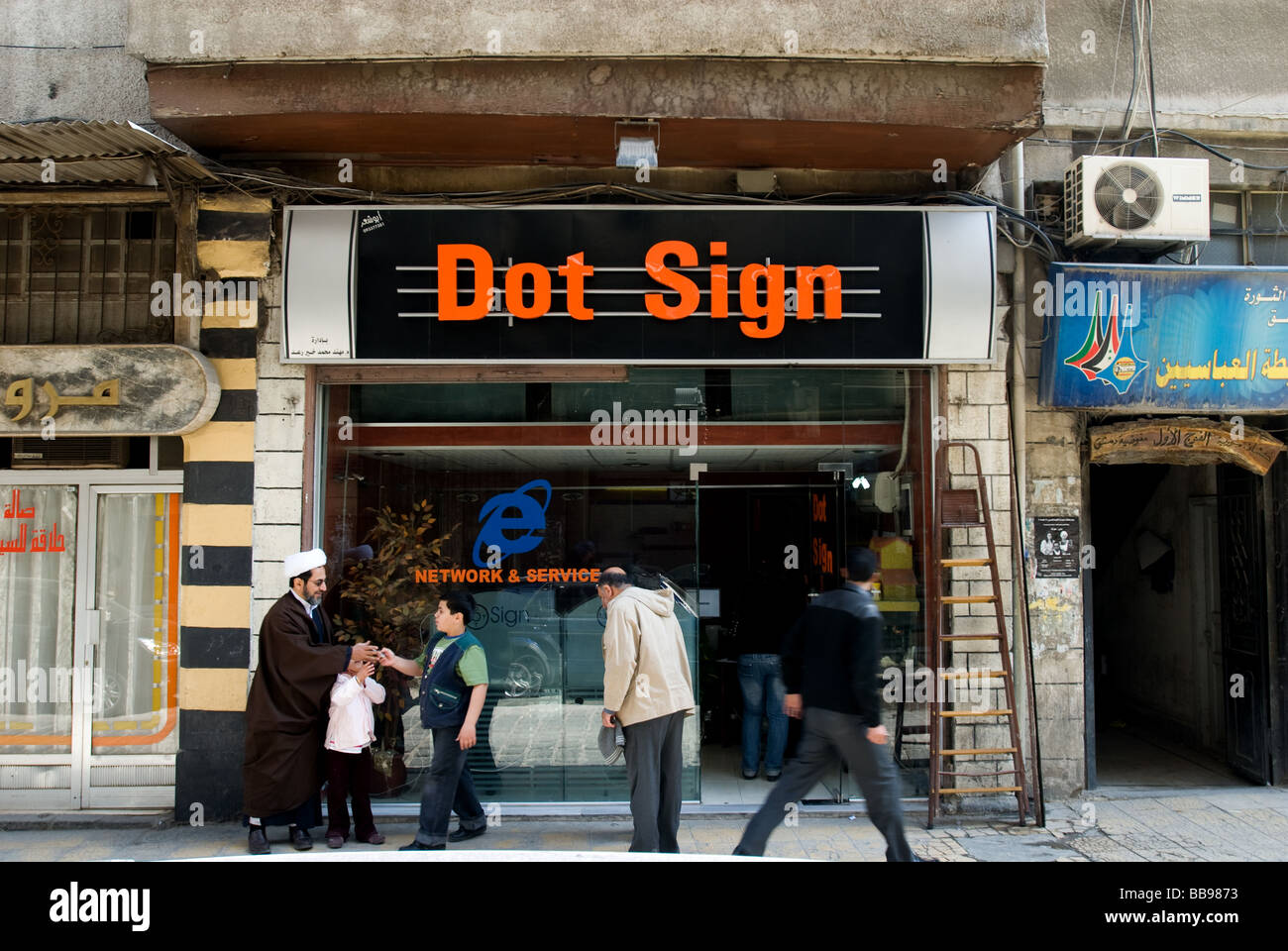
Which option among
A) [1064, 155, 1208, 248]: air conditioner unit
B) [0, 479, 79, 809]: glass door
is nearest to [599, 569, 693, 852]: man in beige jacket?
[1064, 155, 1208, 248]: air conditioner unit

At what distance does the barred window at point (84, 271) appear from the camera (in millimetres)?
7172

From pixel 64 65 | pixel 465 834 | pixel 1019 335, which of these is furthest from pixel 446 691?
pixel 64 65

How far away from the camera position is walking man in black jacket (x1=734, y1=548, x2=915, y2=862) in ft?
16.1

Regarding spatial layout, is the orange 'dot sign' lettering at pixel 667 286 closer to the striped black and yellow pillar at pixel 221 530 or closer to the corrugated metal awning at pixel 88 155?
the striped black and yellow pillar at pixel 221 530

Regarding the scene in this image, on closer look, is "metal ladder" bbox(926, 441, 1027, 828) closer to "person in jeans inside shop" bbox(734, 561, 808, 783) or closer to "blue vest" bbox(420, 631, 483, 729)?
"person in jeans inside shop" bbox(734, 561, 808, 783)

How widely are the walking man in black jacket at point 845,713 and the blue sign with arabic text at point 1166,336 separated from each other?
2.90m

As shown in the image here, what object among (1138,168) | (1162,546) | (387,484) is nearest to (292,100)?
(387,484)

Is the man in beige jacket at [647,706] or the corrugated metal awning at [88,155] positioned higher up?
the corrugated metal awning at [88,155]

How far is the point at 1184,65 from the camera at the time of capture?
7.33m

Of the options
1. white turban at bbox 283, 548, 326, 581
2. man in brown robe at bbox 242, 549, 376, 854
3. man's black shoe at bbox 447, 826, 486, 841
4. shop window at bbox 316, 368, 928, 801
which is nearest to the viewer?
man in brown robe at bbox 242, 549, 376, 854

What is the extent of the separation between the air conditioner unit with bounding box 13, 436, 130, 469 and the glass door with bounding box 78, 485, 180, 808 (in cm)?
22

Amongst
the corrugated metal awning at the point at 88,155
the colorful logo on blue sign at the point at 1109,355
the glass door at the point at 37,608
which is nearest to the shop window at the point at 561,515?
the colorful logo on blue sign at the point at 1109,355

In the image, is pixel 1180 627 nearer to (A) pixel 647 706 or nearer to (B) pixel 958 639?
(B) pixel 958 639

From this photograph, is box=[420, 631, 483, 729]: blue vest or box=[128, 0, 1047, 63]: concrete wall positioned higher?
box=[128, 0, 1047, 63]: concrete wall
